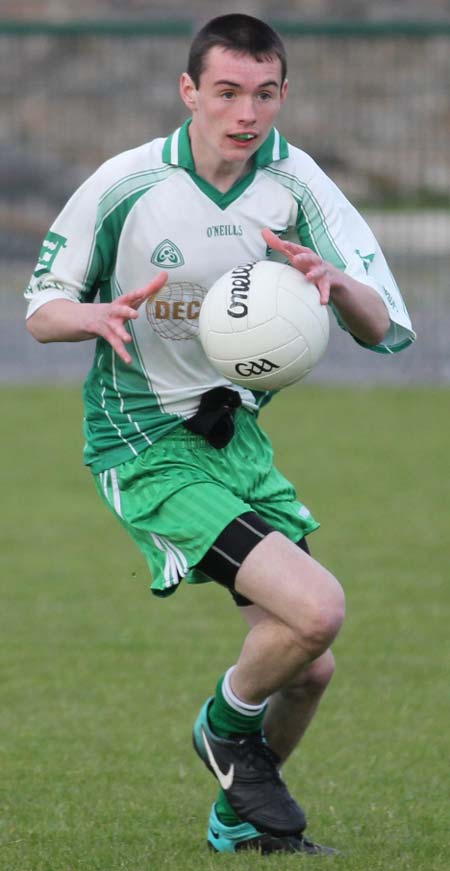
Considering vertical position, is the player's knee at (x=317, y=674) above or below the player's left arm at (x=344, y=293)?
below

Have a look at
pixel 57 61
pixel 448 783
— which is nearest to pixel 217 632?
pixel 448 783

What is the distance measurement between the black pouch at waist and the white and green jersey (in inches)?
1.5

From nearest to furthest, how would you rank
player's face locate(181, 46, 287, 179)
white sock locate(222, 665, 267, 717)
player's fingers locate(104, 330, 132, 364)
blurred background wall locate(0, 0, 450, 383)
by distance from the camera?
1. player's fingers locate(104, 330, 132, 364)
2. player's face locate(181, 46, 287, 179)
3. white sock locate(222, 665, 267, 717)
4. blurred background wall locate(0, 0, 450, 383)

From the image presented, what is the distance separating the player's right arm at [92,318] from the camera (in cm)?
424

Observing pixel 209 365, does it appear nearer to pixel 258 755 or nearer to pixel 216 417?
pixel 216 417

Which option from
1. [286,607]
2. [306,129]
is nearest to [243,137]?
[286,607]

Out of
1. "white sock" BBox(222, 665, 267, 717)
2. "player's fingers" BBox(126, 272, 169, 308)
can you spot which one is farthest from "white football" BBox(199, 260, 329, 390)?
"white sock" BBox(222, 665, 267, 717)

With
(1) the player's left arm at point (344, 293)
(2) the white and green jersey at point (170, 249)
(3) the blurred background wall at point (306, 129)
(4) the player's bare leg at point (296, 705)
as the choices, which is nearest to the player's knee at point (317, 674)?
(4) the player's bare leg at point (296, 705)

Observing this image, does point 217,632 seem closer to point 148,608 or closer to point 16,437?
point 148,608

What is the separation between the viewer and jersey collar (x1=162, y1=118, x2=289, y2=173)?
182 inches

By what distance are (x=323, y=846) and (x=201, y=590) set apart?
377 centimetres

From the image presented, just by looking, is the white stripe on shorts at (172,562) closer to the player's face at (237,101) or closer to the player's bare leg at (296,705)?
the player's bare leg at (296,705)

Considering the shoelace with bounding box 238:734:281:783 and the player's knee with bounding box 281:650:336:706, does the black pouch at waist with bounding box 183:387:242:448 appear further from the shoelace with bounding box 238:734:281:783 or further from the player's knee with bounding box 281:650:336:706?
the shoelace with bounding box 238:734:281:783

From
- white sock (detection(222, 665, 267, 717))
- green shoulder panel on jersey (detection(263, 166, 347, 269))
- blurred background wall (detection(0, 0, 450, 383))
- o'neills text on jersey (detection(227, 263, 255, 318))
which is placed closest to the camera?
o'neills text on jersey (detection(227, 263, 255, 318))
